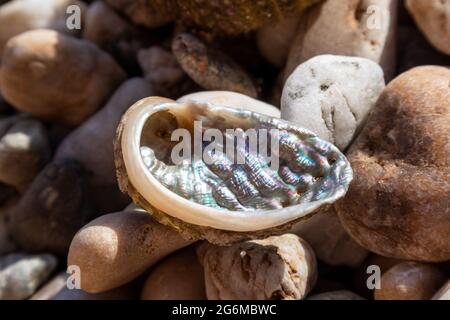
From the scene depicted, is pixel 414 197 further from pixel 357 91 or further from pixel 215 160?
pixel 215 160

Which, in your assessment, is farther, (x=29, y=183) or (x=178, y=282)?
(x=29, y=183)

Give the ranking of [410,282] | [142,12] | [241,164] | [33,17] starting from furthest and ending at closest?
[33,17] → [142,12] → [241,164] → [410,282]

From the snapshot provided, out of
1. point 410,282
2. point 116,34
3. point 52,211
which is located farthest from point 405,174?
point 116,34

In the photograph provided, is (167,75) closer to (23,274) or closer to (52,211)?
(52,211)

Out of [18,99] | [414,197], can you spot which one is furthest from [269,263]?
[18,99]

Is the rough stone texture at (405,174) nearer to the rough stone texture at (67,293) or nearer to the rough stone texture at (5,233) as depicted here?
the rough stone texture at (67,293)

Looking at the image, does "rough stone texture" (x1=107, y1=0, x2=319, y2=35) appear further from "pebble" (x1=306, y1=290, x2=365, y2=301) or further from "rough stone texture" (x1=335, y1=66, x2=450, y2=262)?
"pebble" (x1=306, y1=290, x2=365, y2=301)

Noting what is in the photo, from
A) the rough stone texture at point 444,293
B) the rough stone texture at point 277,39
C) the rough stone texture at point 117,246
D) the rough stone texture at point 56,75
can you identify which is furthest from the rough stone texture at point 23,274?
the rough stone texture at point 444,293
